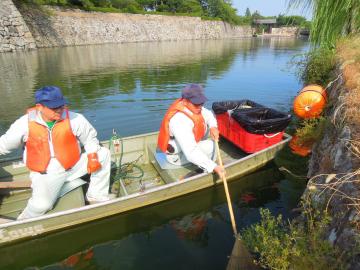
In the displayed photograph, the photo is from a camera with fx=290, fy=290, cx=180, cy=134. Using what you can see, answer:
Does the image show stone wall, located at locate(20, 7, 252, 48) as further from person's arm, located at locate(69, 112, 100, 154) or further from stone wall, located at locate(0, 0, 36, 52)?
person's arm, located at locate(69, 112, 100, 154)

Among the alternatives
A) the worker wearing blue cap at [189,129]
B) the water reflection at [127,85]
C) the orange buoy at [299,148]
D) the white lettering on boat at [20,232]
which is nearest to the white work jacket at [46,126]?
the white lettering on boat at [20,232]

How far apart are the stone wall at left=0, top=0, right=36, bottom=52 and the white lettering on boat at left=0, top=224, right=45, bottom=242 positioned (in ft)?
110

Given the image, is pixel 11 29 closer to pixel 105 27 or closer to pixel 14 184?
pixel 105 27

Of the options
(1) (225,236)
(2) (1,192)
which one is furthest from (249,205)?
(2) (1,192)

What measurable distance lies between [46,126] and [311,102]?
6.94m

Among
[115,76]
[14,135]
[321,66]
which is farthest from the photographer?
[115,76]

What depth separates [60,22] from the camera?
130 ft

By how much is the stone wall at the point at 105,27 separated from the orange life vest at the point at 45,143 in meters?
36.7

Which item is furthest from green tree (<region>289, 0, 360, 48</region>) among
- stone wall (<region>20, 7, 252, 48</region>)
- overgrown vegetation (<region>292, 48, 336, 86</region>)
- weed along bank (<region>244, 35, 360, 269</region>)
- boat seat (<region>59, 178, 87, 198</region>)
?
stone wall (<region>20, 7, 252, 48</region>)

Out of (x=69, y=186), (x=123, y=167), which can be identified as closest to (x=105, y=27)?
(x=123, y=167)

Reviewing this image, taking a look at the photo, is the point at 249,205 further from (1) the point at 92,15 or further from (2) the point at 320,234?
(1) the point at 92,15

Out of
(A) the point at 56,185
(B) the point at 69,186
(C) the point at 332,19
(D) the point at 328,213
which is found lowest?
(B) the point at 69,186

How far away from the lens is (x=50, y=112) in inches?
176

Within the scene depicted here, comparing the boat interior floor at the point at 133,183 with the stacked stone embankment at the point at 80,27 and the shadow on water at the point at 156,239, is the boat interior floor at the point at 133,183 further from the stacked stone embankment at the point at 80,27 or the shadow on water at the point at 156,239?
the stacked stone embankment at the point at 80,27
